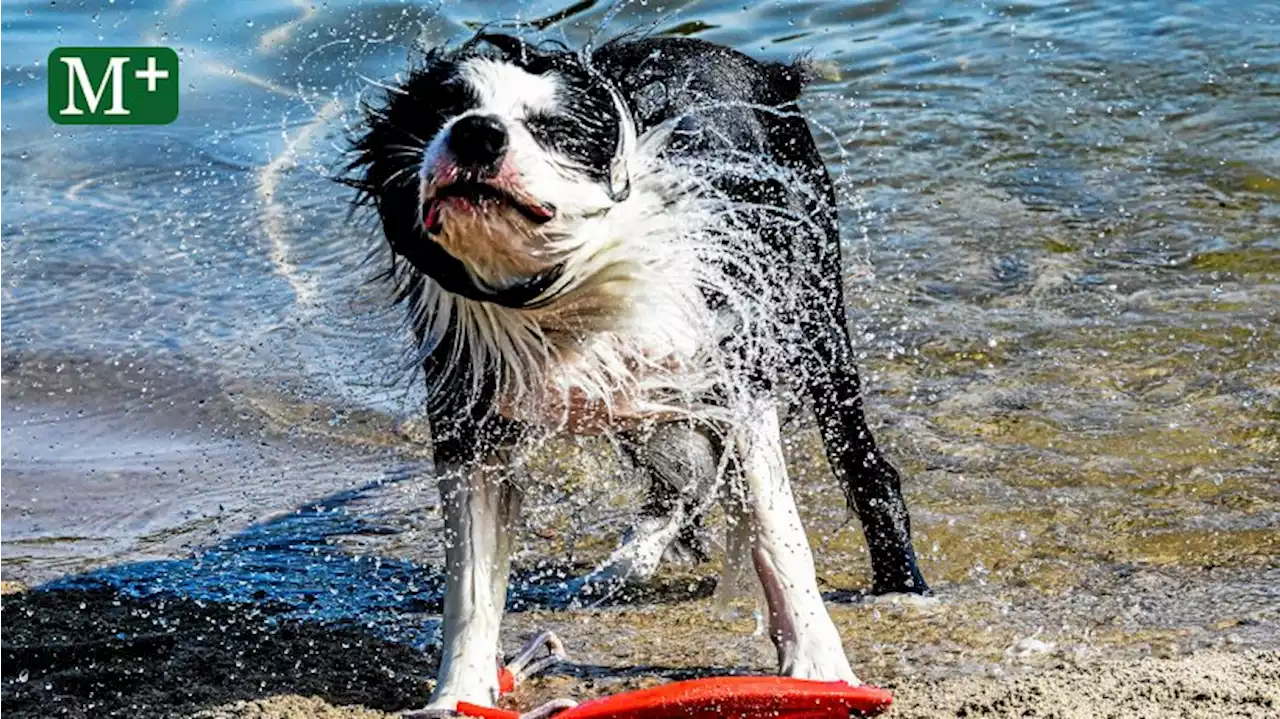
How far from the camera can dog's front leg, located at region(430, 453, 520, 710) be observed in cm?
402

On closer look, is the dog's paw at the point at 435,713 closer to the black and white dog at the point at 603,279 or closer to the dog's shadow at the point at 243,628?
the black and white dog at the point at 603,279

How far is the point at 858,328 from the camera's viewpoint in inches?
267

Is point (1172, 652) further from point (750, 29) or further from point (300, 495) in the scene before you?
point (750, 29)

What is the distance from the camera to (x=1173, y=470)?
5.52 metres

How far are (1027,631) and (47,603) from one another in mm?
2354

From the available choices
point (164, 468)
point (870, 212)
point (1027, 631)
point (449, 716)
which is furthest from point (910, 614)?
point (870, 212)

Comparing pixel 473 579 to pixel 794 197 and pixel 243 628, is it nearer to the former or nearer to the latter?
pixel 243 628

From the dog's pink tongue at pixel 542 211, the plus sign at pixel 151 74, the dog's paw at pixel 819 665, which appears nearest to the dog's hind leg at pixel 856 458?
the dog's paw at pixel 819 665

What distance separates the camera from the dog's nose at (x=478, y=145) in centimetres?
333

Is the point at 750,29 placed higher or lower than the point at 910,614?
higher

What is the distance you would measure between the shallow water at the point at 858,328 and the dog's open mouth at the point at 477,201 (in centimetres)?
78

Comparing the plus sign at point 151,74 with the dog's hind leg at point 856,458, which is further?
the plus sign at point 151,74

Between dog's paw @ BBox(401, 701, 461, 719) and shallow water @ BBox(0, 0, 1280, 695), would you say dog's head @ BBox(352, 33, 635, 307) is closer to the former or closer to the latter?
shallow water @ BBox(0, 0, 1280, 695)

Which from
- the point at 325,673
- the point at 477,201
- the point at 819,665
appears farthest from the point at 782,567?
the point at 477,201
